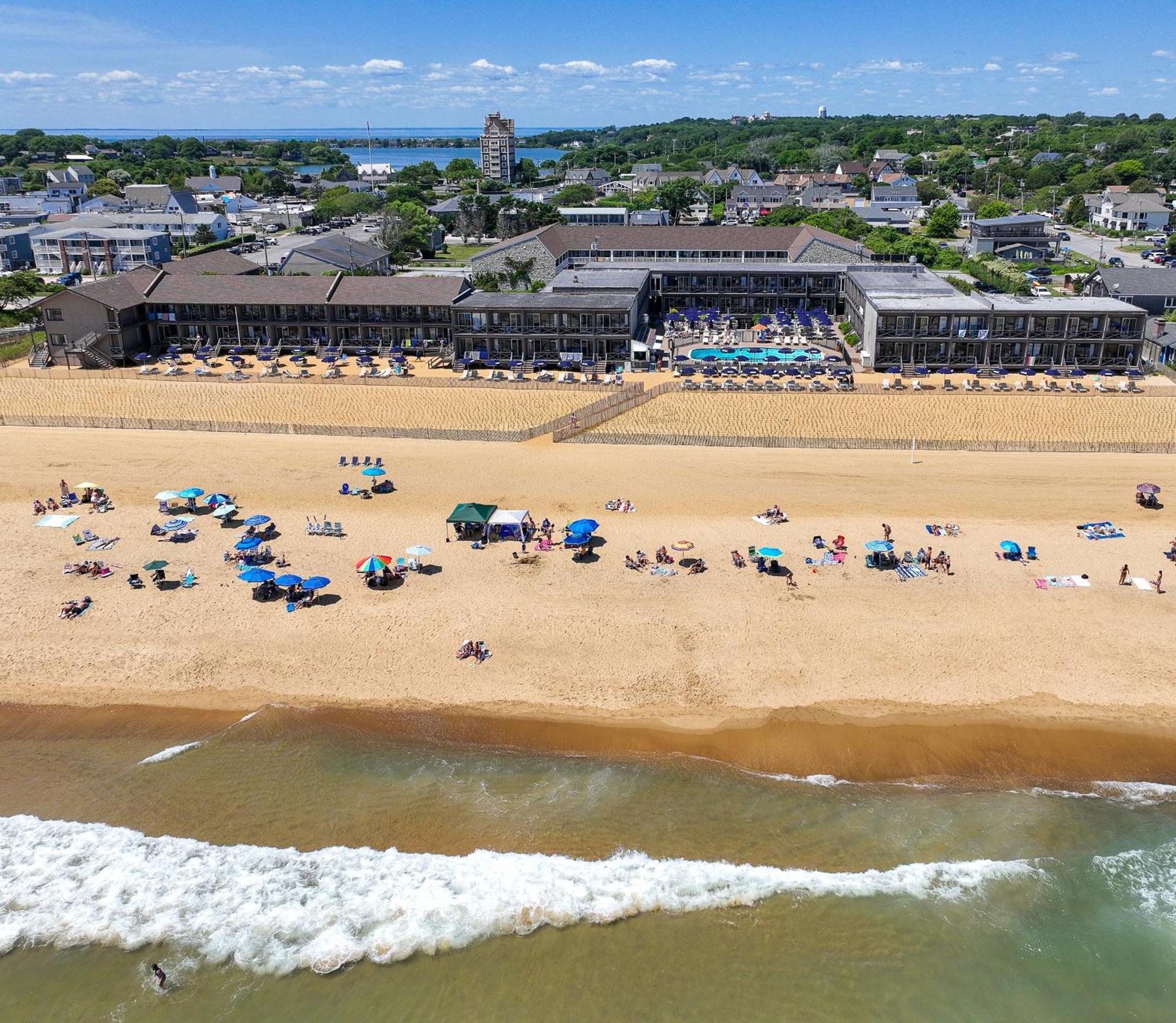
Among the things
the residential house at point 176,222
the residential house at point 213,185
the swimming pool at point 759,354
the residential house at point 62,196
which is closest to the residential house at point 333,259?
the swimming pool at point 759,354

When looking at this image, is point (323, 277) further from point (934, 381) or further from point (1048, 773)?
point (1048, 773)

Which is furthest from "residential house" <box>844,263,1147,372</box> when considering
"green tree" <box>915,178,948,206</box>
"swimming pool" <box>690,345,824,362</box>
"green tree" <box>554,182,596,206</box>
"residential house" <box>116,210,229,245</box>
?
"green tree" <box>915,178,948,206</box>

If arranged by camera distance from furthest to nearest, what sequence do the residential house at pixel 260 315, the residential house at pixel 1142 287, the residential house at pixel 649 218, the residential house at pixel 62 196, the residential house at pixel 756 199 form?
the residential house at pixel 62 196, the residential house at pixel 756 199, the residential house at pixel 649 218, the residential house at pixel 1142 287, the residential house at pixel 260 315

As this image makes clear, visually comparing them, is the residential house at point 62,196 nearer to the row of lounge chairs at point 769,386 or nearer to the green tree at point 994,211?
the row of lounge chairs at point 769,386

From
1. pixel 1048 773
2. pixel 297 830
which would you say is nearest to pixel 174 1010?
pixel 297 830

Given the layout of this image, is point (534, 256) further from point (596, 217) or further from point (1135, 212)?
point (1135, 212)
